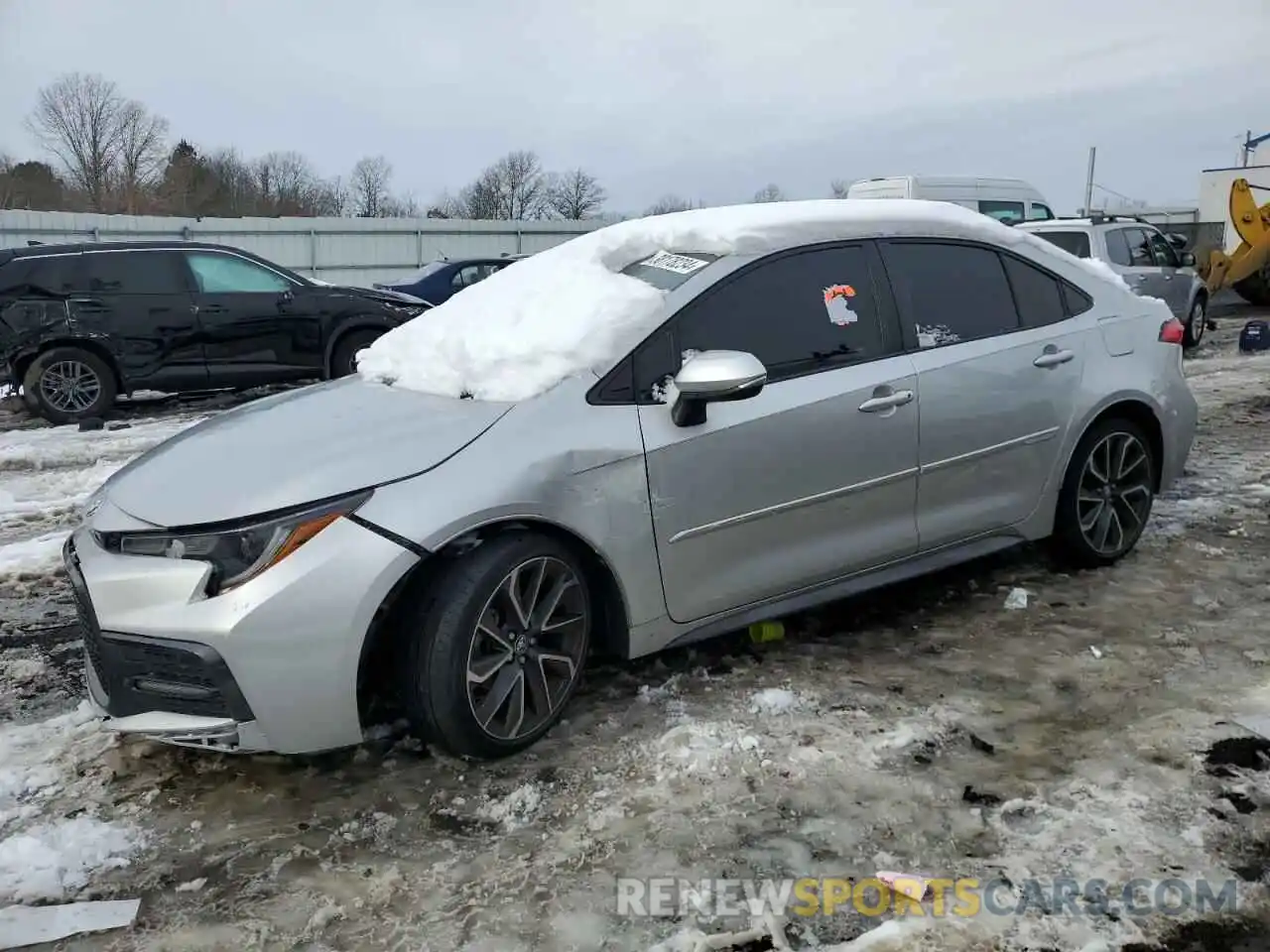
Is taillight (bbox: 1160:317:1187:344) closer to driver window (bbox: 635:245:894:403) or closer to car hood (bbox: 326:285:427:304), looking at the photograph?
driver window (bbox: 635:245:894:403)

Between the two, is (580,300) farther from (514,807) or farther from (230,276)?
(230,276)

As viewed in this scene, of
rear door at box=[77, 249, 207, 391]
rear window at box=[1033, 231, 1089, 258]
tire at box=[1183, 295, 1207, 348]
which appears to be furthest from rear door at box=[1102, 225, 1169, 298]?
rear door at box=[77, 249, 207, 391]

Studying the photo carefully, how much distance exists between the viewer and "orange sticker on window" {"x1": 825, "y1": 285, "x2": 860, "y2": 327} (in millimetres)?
3955

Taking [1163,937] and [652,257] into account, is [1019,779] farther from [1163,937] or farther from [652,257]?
[652,257]

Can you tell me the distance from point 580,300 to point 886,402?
1.18 metres

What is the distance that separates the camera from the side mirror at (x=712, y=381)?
3303 mm

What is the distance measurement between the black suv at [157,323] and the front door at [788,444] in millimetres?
7562

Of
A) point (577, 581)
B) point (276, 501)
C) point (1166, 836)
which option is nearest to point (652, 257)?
point (577, 581)

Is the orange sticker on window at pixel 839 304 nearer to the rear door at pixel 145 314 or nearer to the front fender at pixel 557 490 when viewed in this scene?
the front fender at pixel 557 490

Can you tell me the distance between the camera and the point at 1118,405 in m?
4.75

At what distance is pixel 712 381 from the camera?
329cm

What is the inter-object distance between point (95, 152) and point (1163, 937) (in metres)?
64.6

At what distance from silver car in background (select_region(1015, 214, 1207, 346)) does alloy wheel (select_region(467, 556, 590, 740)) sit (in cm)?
961

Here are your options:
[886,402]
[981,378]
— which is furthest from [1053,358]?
[886,402]
